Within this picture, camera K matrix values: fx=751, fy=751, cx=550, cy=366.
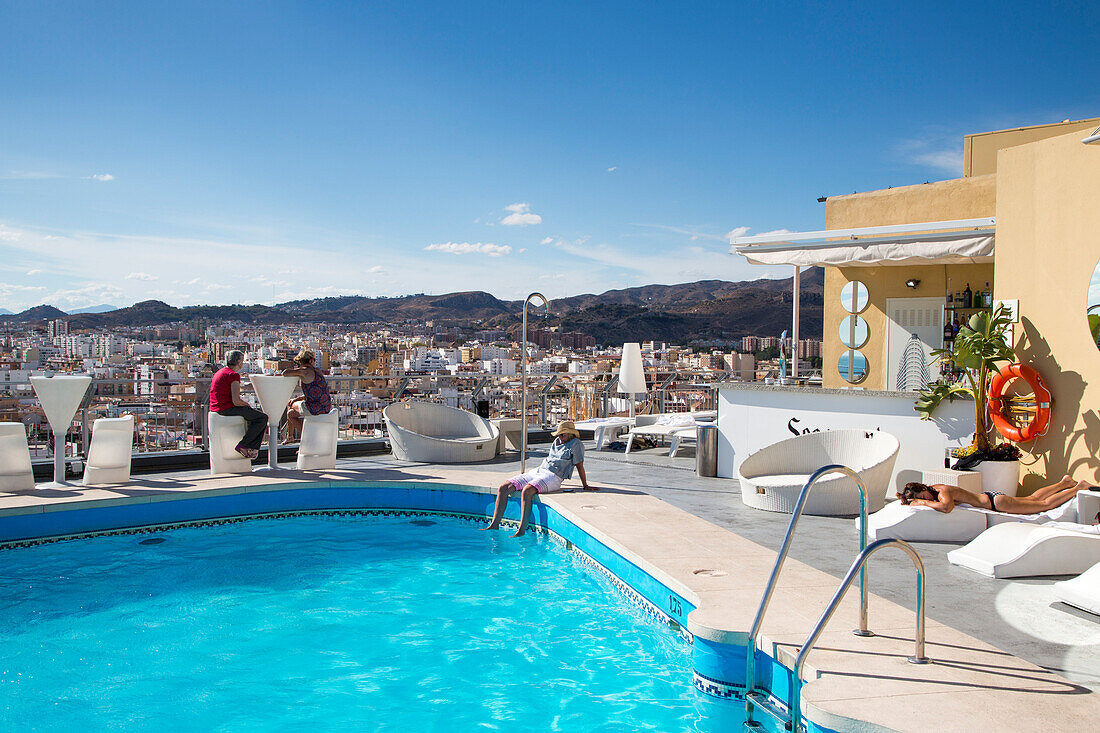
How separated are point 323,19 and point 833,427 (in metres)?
10.9

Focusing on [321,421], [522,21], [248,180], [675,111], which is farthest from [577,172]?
[321,421]

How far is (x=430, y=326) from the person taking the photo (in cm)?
2711

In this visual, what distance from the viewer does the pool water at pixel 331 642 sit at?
343 centimetres

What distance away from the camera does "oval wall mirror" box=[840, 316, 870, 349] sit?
36.6 feet

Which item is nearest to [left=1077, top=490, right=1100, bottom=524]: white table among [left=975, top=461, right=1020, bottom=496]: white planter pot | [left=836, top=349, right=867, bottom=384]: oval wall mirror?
[left=975, top=461, right=1020, bottom=496]: white planter pot

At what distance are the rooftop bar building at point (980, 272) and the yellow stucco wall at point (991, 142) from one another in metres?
0.02

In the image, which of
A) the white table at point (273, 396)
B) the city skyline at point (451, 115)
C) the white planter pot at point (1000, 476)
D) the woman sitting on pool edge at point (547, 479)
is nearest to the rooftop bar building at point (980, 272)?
the white planter pot at point (1000, 476)

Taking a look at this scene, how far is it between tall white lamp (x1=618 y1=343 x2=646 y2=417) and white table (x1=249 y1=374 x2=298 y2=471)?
4855 mm

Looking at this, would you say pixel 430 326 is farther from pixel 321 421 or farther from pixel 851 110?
pixel 321 421

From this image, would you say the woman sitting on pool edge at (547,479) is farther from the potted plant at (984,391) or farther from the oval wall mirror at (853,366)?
the oval wall mirror at (853,366)

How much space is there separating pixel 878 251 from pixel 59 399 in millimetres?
7975

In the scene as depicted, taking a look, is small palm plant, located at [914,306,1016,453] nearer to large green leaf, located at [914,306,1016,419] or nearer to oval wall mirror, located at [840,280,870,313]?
large green leaf, located at [914,306,1016,419]

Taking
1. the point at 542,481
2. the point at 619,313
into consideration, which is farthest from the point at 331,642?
the point at 619,313

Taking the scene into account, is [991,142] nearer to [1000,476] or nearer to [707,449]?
[707,449]
